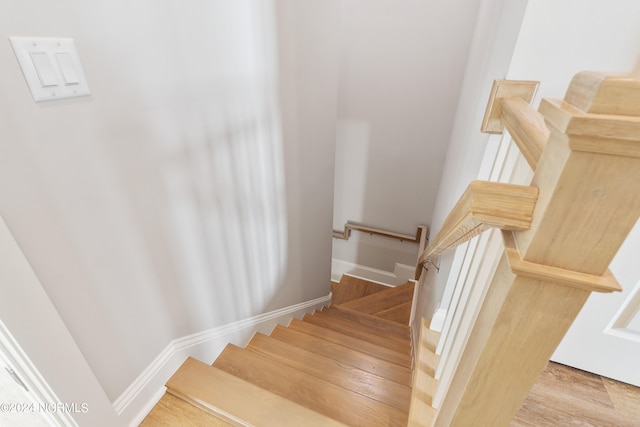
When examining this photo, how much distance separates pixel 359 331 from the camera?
242 cm

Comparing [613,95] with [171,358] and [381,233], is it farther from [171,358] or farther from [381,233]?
[381,233]

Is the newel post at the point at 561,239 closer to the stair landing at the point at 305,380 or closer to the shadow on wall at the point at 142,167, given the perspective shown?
the stair landing at the point at 305,380

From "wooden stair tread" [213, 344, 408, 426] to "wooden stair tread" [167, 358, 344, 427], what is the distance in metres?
0.16

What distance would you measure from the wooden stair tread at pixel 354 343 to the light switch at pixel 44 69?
186cm

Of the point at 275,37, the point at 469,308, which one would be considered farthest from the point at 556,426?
the point at 275,37

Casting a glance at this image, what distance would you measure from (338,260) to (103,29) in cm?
348

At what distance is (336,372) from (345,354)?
228 millimetres

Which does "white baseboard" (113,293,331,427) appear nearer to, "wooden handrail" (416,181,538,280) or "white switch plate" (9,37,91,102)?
"white switch plate" (9,37,91,102)

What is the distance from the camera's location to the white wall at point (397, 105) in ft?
7.93

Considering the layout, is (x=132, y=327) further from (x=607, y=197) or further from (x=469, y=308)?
(x=607, y=197)

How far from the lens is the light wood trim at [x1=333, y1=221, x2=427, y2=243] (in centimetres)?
325

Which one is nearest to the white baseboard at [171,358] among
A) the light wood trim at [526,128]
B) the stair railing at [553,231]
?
the stair railing at [553,231]

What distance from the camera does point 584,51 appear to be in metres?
0.79

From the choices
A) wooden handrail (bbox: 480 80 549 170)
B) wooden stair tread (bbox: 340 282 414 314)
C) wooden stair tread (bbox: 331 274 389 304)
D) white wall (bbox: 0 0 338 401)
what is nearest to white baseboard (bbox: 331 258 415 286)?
wooden stair tread (bbox: 331 274 389 304)
